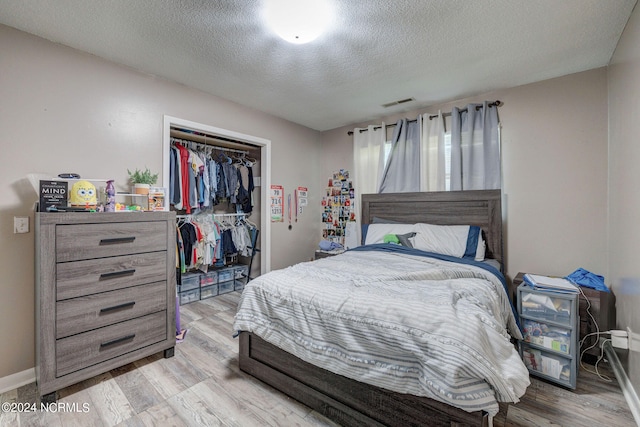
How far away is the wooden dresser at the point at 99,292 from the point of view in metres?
1.65

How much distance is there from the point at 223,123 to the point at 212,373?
2.50 meters

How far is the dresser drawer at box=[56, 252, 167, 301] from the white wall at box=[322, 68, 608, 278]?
3334mm

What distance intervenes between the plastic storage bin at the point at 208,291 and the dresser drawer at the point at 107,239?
1662 millimetres

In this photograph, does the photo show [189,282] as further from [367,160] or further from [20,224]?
[367,160]

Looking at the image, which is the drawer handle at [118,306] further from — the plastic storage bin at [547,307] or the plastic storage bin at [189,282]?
the plastic storage bin at [547,307]

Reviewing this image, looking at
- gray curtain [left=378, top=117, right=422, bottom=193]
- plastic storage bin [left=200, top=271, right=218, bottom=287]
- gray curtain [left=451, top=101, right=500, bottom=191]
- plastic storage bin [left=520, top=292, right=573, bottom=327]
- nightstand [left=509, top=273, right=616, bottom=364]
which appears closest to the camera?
plastic storage bin [left=520, top=292, right=573, bottom=327]

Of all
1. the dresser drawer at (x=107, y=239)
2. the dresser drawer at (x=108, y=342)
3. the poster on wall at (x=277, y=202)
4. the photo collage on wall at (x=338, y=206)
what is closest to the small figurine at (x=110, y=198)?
the dresser drawer at (x=107, y=239)

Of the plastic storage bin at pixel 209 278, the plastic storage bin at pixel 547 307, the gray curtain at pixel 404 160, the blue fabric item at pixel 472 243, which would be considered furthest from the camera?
the plastic storage bin at pixel 209 278

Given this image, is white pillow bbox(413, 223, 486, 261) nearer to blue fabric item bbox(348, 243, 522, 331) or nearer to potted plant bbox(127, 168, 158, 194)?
blue fabric item bbox(348, 243, 522, 331)

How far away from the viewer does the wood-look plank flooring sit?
59.9 inches

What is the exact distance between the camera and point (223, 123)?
122 inches

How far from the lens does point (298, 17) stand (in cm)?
165

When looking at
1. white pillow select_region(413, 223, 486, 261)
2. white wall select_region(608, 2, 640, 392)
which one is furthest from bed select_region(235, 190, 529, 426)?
white wall select_region(608, 2, 640, 392)

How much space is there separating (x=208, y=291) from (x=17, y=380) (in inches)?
74.9
